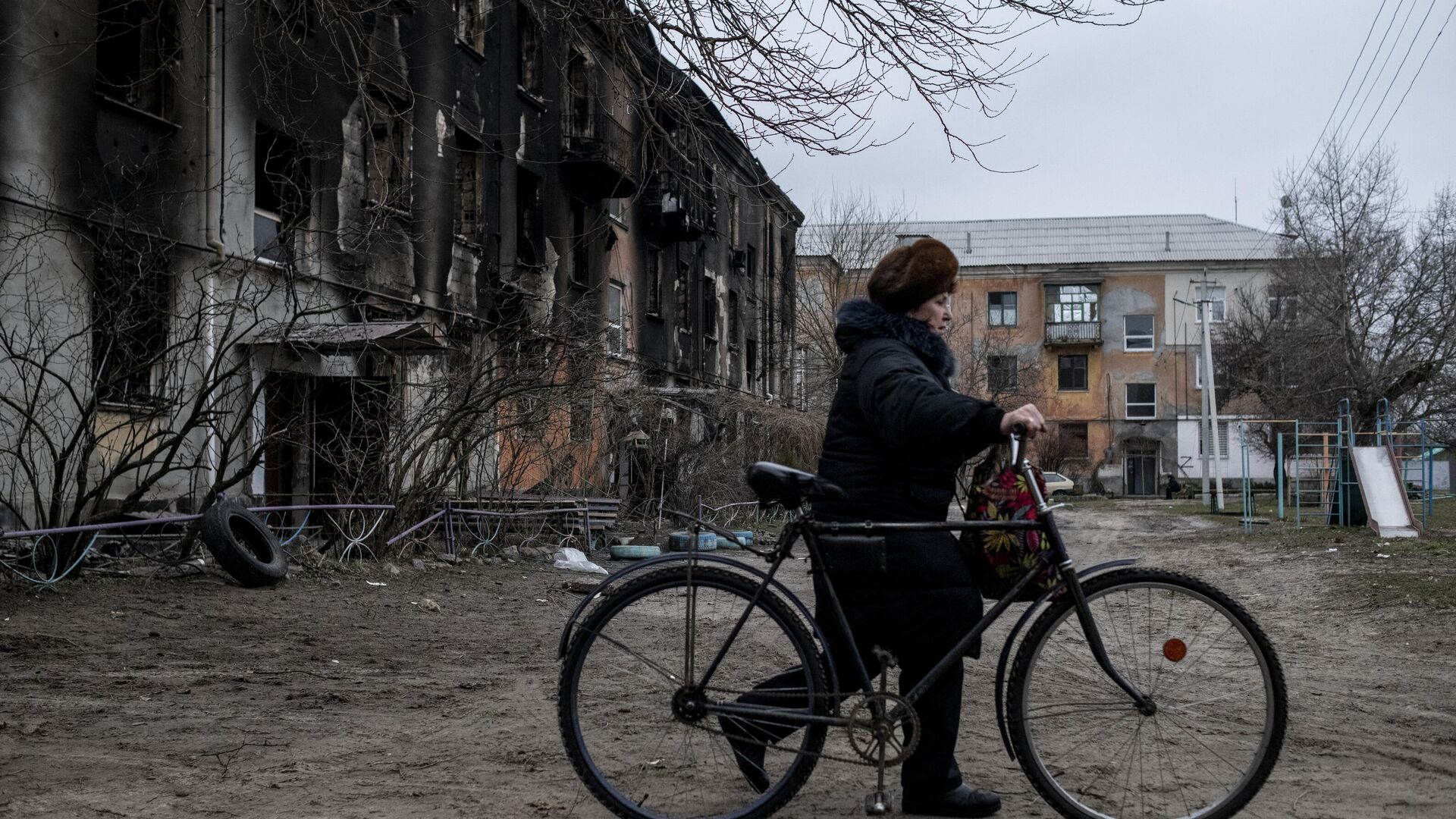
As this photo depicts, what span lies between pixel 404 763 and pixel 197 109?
467 inches

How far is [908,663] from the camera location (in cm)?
371

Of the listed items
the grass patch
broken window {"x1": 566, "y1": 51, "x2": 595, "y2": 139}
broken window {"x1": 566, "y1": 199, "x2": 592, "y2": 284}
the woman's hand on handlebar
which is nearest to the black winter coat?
the woman's hand on handlebar

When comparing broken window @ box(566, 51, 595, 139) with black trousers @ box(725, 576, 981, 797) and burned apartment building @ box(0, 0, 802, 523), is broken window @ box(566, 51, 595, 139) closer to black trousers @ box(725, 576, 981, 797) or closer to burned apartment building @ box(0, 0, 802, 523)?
burned apartment building @ box(0, 0, 802, 523)

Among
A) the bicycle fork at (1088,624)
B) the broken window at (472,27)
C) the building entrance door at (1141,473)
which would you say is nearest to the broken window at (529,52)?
the broken window at (472,27)

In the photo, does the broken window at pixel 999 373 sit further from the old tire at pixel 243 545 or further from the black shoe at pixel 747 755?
the black shoe at pixel 747 755

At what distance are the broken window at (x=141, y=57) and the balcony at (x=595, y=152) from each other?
975 centimetres

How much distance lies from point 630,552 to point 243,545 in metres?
6.17

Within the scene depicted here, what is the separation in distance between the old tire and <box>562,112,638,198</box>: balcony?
1380 cm

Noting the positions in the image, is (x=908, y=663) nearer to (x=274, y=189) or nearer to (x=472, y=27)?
(x=274, y=189)

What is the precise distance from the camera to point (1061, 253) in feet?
201

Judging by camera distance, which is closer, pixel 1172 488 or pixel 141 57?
pixel 141 57

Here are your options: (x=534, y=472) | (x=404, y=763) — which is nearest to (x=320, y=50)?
(x=534, y=472)

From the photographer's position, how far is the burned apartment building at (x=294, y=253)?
34.8 feet

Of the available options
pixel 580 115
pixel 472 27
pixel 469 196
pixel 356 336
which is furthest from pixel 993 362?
pixel 356 336
